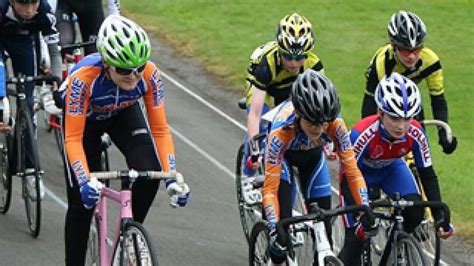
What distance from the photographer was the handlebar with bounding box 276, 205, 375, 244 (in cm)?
790

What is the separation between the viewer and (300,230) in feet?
27.5

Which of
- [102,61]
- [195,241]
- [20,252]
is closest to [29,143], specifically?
[20,252]

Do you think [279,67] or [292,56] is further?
[279,67]

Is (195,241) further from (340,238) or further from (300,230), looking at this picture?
(300,230)

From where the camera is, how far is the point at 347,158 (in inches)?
333

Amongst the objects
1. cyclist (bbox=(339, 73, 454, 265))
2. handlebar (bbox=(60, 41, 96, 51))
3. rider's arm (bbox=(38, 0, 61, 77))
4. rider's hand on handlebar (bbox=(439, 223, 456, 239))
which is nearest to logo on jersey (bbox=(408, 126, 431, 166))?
cyclist (bbox=(339, 73, 454, 265))

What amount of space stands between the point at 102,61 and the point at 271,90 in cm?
269

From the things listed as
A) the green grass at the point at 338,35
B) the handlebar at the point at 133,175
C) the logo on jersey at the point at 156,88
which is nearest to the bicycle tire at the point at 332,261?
the handlebar at the point at 133,175

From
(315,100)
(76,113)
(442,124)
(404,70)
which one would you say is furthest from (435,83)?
(76,113)

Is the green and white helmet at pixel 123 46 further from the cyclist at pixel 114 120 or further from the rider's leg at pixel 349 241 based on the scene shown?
the rider's leg at pixel 349 241

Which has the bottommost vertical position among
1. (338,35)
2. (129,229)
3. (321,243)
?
(321,243)

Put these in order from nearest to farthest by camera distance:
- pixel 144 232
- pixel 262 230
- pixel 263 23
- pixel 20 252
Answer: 1. pixel 144 232
2. pixel 262 230
3. pixel 20 252
4. pixel 263 23

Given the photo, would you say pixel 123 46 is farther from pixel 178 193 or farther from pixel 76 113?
pixel 178 193

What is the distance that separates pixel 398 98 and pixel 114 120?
2.03 metres
